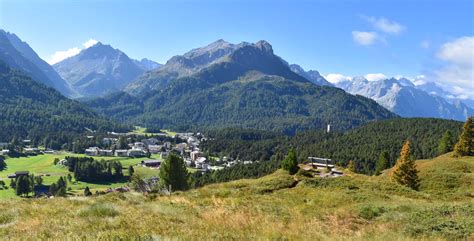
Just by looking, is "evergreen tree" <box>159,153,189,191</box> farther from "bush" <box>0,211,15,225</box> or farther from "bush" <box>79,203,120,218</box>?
"bush" <box>0,211,15,225</box>

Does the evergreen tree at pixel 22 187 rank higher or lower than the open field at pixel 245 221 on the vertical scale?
lower

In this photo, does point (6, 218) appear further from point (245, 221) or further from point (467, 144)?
point (467, 144)

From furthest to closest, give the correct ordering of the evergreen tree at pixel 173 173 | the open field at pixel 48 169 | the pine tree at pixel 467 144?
the open field at pixel 48 169, the evergreen tree at pixel 173 173, the pine tree at pixel 467 144

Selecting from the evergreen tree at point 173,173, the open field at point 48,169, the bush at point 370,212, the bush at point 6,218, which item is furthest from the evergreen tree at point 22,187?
the bush at point 370,212

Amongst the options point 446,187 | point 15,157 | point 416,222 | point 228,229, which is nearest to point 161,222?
point 228,229

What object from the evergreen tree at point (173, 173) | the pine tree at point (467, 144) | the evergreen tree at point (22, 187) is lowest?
the evergreen tree at point (22, 187)

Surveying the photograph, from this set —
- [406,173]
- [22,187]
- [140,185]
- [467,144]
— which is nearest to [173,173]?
[140,185]

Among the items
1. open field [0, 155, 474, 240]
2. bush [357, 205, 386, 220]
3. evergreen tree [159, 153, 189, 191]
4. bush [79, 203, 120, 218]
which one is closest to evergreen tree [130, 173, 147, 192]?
open field [0, 155, 474, 240]

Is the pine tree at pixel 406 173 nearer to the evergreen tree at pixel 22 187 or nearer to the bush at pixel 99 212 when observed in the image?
the bush at pixel 99 212

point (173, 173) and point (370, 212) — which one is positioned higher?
point (370, 212)

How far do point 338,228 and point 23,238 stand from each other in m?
12.6

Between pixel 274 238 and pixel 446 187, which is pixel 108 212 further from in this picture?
pixel 446 187

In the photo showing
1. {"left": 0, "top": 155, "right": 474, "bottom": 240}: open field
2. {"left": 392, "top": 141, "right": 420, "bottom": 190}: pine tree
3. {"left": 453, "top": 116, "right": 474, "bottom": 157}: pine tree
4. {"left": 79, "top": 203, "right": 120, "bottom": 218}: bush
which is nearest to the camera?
{"left": 0, "top": 155, "right": 474, "bottom": 240}: open field

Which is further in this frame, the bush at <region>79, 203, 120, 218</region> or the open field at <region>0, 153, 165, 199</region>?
the open field at <region>0, 153, 165, 199</region>
